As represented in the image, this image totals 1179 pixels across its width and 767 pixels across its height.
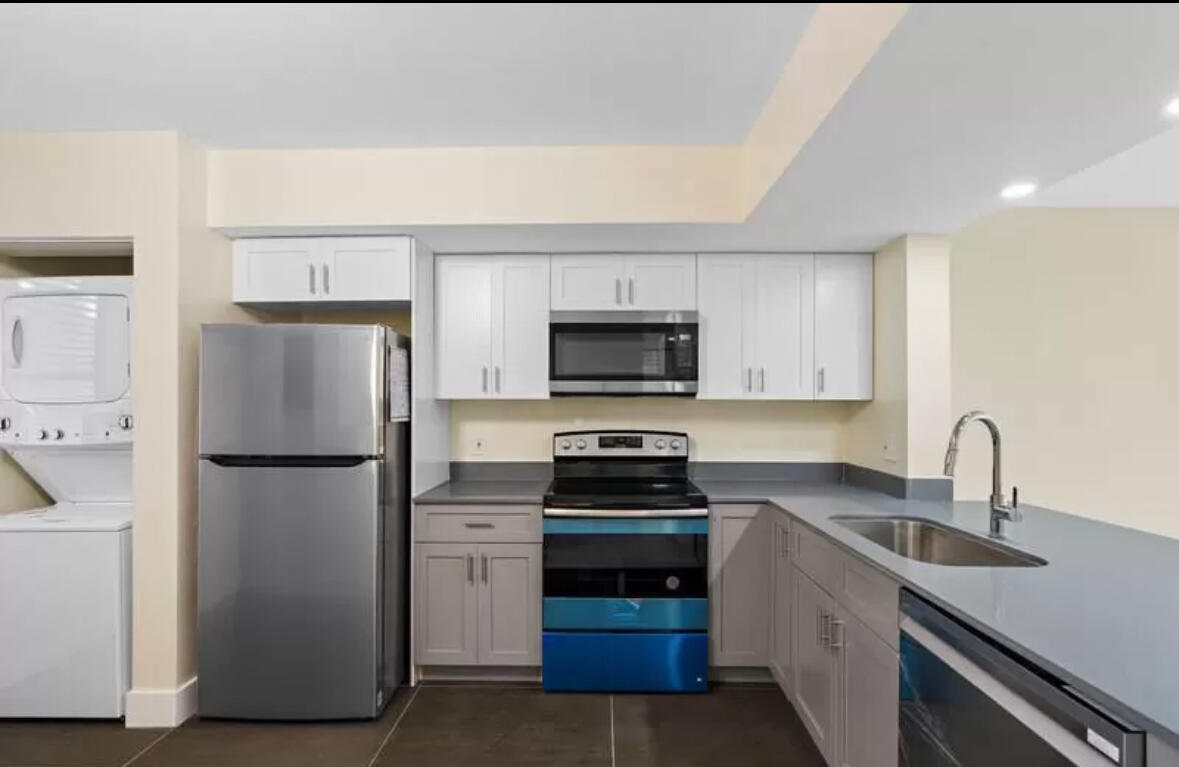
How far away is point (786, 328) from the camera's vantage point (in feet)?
10.9

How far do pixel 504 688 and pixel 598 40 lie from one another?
9.00 feet

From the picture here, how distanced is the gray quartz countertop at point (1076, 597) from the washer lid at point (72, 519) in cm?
285

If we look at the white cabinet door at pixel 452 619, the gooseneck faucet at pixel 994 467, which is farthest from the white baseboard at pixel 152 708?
the gooseneck faucet at pixel 994 467

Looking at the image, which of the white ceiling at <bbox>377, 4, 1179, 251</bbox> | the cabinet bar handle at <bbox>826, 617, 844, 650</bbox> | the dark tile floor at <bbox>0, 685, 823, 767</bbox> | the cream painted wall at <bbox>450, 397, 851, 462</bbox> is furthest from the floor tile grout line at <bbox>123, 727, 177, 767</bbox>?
the cabinet bar handle at <bbox>826, 617, 844, 650</bbox>

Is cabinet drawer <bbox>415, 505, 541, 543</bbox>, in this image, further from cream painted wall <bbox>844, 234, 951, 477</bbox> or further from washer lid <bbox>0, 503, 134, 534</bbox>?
cream painted wall <bbox>844, 234, 951, 477</bbox>

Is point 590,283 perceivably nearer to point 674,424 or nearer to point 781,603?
point 674,424

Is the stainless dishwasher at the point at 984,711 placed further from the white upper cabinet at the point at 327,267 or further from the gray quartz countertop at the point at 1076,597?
the white upper cabinet at the point at 327,267

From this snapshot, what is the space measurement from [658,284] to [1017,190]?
155 cm

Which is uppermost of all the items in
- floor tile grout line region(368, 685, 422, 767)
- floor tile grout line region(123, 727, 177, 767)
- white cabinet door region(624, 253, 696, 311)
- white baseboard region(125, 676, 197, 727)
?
white cabinet door region(624, 253, 696, 311)

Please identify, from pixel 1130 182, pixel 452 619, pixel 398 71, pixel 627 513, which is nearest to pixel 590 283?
pixel 627 513

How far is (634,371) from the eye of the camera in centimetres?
328

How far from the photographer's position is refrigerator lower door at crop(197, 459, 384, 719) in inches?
105

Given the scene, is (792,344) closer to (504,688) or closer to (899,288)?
(899,288)

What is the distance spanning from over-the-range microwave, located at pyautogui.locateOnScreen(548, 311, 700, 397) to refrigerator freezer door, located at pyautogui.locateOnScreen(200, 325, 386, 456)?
98 cm
